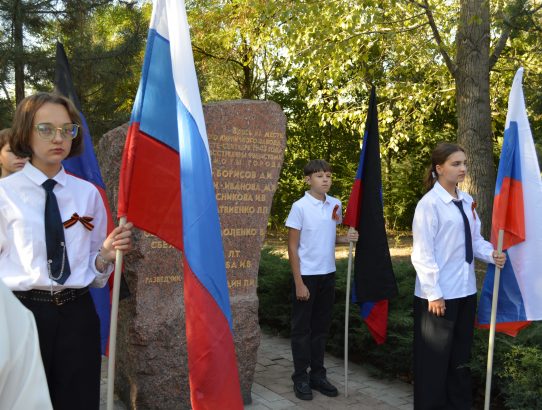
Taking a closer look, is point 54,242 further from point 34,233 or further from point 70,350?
point 70,350

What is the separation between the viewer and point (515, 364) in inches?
158

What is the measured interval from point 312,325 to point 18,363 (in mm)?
3862

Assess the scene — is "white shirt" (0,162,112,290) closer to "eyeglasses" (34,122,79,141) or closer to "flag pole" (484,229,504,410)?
"eyeglasses" (34,122,79,141)

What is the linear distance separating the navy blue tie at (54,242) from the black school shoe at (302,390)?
2.66 m

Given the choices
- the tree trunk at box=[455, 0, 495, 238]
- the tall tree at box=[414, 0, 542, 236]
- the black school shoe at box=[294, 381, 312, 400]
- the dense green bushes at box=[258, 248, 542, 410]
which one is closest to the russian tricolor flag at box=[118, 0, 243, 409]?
the black school shoe at box=[294, 381, 312, 400]

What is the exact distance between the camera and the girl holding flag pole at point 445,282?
3.76 meters

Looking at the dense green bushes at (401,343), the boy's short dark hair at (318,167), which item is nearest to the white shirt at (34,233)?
the boy's short dark hair at (318,167)

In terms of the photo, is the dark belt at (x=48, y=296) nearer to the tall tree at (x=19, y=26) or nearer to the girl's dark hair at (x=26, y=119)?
the girl's dark hair at (x=26, y=119)

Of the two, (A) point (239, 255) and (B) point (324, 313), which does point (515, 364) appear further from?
(A) point (239, 255)

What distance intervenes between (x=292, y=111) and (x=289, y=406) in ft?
48.6

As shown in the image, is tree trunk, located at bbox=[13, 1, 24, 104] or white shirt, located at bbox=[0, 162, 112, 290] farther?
tree trunk, located at bbox=[13, 1, 24, 104]

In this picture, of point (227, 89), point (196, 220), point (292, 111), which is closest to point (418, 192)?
point (292, 111)

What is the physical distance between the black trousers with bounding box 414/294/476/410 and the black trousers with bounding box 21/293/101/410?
225cm

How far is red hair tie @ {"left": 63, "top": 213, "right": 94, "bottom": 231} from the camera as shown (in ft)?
8.18
